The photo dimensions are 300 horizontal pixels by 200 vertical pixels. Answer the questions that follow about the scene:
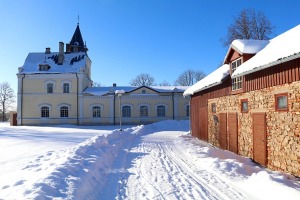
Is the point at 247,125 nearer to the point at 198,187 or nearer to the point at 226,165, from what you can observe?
the point at 226,165

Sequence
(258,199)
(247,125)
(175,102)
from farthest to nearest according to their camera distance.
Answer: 1. (175,102)
2. (247,125)
3. (258,199)

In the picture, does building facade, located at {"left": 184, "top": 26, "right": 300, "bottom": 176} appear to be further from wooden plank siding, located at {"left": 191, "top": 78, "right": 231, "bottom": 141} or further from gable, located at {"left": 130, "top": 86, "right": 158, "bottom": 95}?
gable, located at {"left": 130, "top": 86, "right": 158, "bottom": 95}

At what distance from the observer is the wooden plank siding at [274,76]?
25.0 ft

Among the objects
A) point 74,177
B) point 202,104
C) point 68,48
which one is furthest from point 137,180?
point 68,48

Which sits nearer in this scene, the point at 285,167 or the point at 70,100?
the point at 285,167

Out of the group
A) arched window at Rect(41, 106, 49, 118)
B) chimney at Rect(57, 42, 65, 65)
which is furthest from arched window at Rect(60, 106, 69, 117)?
chimney at Rect(57, 42, 65, 65)

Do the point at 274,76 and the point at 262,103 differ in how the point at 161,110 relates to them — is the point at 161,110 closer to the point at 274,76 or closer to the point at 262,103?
the point at 262,103

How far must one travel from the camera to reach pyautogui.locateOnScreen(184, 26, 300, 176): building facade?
7.77 m

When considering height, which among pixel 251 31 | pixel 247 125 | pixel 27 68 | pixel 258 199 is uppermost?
pixel 251 31

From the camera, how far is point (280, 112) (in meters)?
8.44

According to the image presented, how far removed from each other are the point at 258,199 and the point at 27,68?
3785 cm

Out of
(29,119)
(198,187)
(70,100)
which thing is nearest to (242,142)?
(198,187)

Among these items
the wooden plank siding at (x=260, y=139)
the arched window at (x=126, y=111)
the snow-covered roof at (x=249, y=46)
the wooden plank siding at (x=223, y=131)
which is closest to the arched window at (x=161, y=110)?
the arched window at (x=126, y=111)

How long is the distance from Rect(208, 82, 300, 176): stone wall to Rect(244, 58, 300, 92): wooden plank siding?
157 mm
